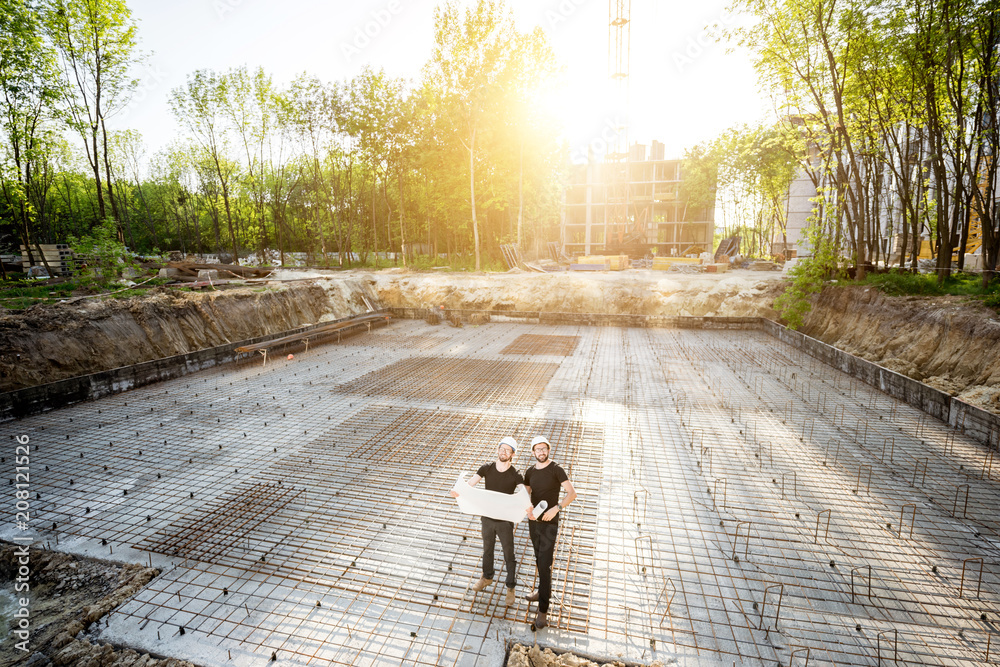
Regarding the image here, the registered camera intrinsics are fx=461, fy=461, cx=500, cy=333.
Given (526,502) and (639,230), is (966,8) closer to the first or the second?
(526,502)

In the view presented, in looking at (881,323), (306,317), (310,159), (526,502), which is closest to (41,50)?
(306,317)

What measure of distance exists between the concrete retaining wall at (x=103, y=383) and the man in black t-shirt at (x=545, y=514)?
9248 millimetres

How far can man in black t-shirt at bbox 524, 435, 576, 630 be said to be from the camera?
10.7ft

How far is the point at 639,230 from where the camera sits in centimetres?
3634

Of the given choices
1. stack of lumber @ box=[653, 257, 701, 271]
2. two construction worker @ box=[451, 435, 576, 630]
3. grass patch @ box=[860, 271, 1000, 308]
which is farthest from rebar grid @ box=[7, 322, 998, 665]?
stack of lumber @ box=[653, 257, 701, 271]

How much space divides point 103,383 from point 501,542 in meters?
9.37

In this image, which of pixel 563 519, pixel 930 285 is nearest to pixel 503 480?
pixel 563 519

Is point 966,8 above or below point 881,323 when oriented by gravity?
Answer: above

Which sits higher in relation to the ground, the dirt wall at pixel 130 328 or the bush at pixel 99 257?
the bush at pixel 99 257

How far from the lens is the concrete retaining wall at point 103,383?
7723 millimetres

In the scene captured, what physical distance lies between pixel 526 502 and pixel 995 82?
44.8 ft

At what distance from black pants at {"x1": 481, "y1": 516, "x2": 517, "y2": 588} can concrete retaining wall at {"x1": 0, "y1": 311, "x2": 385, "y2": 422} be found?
348 inches

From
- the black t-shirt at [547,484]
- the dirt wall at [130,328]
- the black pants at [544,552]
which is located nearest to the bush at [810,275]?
the black t-shirt at [547,484]

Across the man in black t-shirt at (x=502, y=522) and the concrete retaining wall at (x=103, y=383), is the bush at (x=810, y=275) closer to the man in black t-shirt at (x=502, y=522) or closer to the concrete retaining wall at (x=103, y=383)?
the man in black t-shirt at (x=502, y=522)
